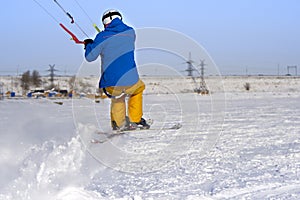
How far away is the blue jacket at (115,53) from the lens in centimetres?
592

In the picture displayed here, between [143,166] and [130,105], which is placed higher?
[130,105]

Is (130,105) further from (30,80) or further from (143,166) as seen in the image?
(30,80)

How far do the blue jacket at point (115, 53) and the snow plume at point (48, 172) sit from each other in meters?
1.28

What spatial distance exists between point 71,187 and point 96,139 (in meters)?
2.46

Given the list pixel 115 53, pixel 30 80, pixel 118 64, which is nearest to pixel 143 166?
pixel 118 64

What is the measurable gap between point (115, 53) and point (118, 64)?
0.51 feet

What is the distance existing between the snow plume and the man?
1273 mm

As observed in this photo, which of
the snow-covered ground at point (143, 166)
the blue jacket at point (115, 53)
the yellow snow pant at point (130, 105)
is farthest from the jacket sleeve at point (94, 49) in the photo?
the snow-covered ground at point (143, 166)

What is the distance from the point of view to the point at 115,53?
598 centimetres

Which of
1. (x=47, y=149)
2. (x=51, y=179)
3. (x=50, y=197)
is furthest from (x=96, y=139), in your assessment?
(x=50, y=197)

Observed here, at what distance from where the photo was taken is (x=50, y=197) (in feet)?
11.3

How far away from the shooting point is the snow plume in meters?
3.49

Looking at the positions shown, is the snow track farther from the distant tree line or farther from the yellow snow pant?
the distant tree line

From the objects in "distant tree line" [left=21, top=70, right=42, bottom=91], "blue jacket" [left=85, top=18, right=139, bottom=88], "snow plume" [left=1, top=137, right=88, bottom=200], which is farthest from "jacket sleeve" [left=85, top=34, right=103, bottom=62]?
"distant tree line" [left=21, top=70, right=42, bottom=91]
